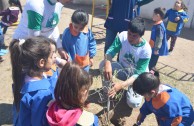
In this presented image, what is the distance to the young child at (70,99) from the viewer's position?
1769mm

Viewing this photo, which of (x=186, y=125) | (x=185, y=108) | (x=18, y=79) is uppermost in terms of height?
(x=18, y=79)

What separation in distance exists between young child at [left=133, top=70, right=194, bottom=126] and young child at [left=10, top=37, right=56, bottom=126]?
101cm

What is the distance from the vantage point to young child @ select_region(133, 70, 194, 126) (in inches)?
107

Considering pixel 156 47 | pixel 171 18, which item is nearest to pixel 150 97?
pixel 156 47

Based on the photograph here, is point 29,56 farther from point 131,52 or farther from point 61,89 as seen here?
point 131,52

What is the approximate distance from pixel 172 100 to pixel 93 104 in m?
1.67

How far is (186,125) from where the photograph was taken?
3053mm

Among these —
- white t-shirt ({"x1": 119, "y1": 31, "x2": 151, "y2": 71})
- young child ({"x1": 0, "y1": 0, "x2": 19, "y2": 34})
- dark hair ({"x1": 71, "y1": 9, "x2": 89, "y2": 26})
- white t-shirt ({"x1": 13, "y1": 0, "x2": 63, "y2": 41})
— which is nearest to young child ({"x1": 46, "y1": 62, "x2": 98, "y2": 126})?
white t-shirt ({"x1": 13, "y1": 0, "x2": 63, "y2": 41})

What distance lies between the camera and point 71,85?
1.77 meters

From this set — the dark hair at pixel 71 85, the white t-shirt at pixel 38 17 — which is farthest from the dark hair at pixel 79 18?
the dark hair at pixel 71 85

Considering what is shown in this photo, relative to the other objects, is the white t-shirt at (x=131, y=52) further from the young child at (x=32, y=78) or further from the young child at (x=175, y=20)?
the young child at (x=175, y=20)

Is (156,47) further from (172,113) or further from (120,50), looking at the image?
(172,113)

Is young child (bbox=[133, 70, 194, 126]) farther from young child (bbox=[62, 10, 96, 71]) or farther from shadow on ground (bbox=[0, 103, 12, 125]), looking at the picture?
shadow on ground (bbox=[0, 103, 12, 125])

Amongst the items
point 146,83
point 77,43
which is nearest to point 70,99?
point 146,83
